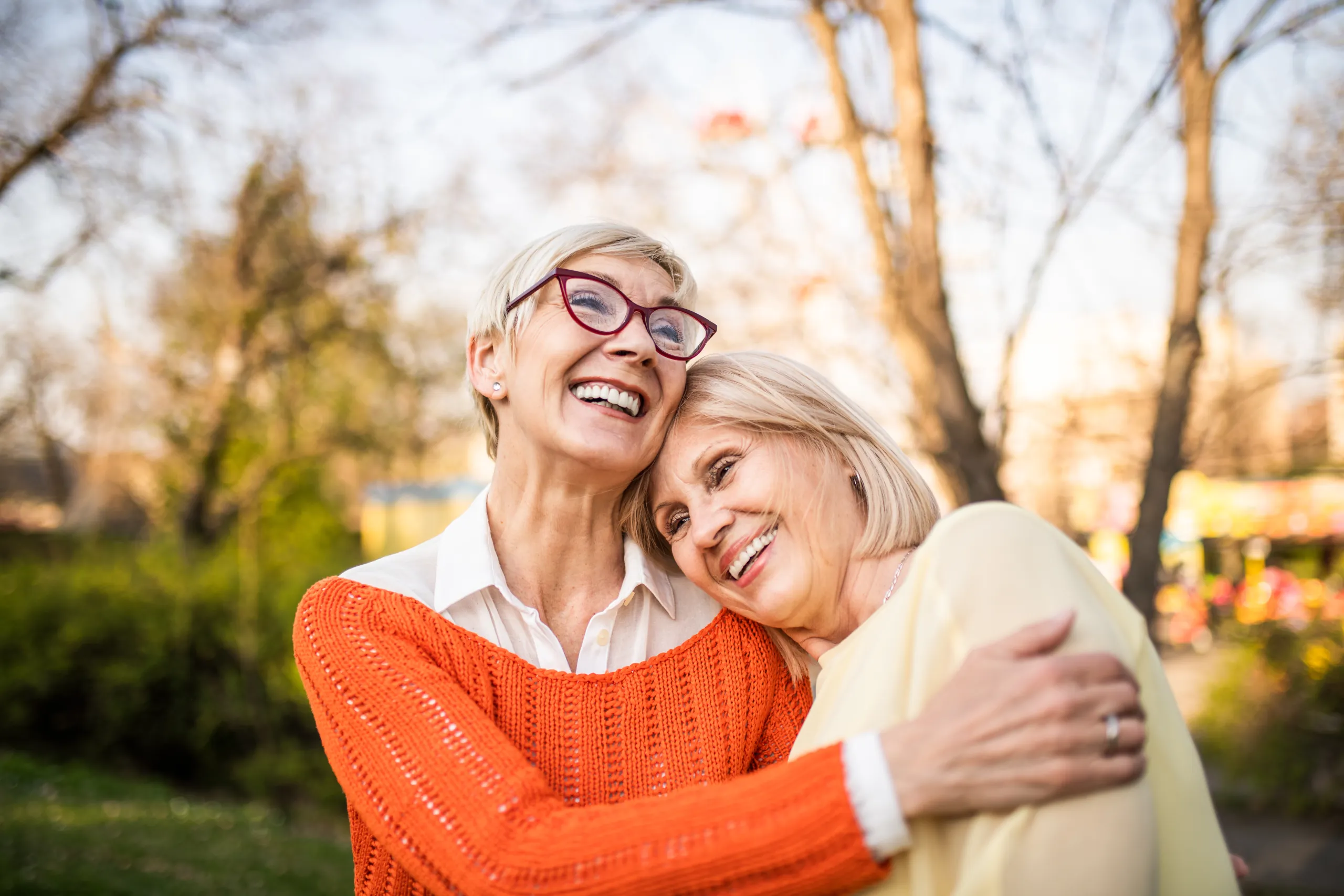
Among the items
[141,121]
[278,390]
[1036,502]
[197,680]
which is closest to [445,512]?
[278,390]

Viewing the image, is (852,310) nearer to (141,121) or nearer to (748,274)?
(748,274)

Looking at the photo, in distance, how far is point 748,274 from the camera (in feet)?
20.6

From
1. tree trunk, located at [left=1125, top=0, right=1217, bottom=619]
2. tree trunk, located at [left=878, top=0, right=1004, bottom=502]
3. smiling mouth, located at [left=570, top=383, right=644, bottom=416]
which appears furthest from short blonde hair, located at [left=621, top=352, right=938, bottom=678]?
tree trunk, located at [left=1125, top=0, right=1217, bottom=619]

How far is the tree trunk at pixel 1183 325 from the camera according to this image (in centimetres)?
296

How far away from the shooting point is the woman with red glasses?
4.25 feet

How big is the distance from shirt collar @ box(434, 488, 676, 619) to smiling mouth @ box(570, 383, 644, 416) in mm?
378

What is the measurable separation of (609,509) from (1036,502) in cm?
348

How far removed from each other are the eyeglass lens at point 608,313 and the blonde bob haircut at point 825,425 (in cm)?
10

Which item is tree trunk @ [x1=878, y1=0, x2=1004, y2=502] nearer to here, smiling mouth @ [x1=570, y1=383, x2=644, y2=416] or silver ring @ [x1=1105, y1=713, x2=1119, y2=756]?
smiling mouth @ [x1=570, y1=383, x2=644, y2=416]

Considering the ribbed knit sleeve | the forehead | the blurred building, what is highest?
the forehead

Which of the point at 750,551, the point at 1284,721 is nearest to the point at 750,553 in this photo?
the point at 750,551

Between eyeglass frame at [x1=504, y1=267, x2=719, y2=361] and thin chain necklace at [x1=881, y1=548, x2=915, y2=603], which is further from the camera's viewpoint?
eyeglass frame at [x1=504, y1=267, x2=719, y2=361]

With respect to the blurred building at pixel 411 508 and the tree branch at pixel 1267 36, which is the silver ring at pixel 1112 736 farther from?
the blurred building at pixel 411 508

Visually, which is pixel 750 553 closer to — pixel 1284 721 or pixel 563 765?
pixel 563 765
